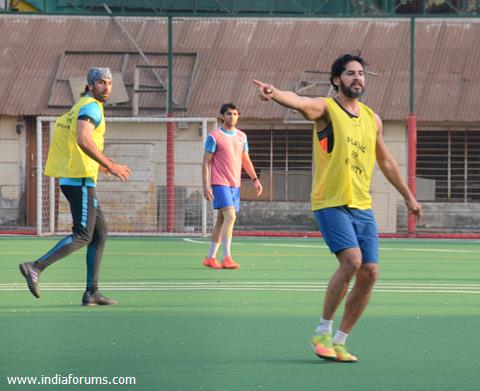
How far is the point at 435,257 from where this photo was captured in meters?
21.2

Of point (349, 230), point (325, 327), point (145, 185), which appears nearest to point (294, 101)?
point (349, 230)

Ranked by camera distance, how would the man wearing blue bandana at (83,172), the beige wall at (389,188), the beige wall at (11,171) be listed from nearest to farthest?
the man wearing blue bandana at (83,172) → the beige wall at (389,188) → the beige wall at (11,171)

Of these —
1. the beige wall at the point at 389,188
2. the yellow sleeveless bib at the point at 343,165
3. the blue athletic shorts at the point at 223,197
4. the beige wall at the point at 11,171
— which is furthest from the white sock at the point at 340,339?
the beige wall at the point at 11,171

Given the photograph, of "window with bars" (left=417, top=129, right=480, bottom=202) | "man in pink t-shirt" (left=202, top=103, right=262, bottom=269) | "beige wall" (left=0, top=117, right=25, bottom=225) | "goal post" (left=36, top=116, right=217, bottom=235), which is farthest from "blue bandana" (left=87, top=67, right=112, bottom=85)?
"beige wall" (left=0, top=117, right=25, bottom=225)

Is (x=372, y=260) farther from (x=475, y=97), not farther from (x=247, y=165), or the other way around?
(x=475, y=97)

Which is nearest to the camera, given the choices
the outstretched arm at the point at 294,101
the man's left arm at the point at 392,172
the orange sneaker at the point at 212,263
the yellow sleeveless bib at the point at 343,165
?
the outstretched arm at the point at 294,101

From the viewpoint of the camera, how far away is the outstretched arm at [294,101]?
28.5ft

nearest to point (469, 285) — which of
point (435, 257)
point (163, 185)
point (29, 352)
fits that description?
point (435, 257)

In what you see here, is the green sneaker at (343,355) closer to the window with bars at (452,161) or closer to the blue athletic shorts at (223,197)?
the blue athletic shorts at (223,197)

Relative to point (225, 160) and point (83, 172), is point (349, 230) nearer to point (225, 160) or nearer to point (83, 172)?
point (83, 172)

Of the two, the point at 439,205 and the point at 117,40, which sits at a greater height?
the point at 117,40

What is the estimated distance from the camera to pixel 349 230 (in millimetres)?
9242

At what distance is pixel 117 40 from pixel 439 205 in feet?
28.2

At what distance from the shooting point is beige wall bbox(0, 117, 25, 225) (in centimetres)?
3319
